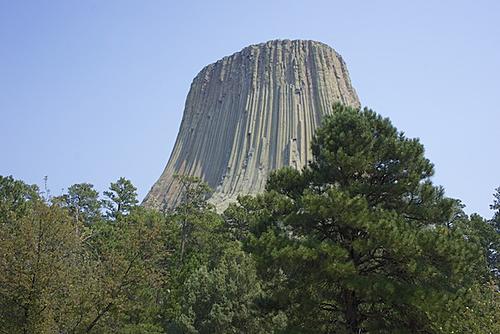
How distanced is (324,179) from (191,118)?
209 feet

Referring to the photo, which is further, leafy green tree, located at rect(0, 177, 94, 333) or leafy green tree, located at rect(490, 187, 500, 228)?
leafy green tree, located at rect(490, 187, 500, 228)

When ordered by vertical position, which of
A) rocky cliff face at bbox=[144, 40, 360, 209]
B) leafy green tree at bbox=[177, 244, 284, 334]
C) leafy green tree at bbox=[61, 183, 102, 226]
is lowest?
leafy green tree at bbox=[177, 244, 284, 334]

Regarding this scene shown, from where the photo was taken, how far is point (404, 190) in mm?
14867

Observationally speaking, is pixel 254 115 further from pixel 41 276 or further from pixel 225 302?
pixel 41 276

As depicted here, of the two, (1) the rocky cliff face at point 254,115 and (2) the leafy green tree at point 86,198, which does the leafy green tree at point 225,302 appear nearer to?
(2) the leafy green tree at point 86,198

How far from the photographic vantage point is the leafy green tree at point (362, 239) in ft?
43.0

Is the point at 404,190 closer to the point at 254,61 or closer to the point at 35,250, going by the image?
the point at 35,250

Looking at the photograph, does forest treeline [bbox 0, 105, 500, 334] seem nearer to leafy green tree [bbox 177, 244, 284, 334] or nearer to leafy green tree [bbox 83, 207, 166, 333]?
leafy green tree [bbox 83, 207, 166, 333]

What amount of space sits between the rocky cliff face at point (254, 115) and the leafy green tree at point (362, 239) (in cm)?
4595

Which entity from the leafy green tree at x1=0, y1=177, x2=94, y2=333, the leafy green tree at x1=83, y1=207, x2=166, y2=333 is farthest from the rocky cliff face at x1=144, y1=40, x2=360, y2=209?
the leafy green tree at x1=0, y1=177, x2=94, y2=333

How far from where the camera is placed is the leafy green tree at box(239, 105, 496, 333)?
13.1 meters

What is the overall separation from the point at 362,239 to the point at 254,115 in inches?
2206

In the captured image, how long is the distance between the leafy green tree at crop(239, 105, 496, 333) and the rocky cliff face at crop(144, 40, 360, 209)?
4595 cm

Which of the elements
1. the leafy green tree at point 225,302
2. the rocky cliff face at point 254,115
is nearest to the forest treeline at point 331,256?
the leafy green tree at point 225,302
